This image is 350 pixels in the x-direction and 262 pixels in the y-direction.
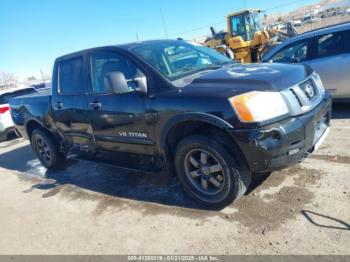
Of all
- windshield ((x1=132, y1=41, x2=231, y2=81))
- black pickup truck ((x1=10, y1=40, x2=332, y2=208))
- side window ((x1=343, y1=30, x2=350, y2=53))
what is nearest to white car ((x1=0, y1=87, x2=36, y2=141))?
black pickup truck ((x1=10, y1=40, x2=332, y2=208))

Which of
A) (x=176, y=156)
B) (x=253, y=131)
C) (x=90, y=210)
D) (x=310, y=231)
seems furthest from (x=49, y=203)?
(x=310, y=231)

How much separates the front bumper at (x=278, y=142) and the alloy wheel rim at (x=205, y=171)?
413 millimetres

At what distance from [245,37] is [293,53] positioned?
31.7 feet

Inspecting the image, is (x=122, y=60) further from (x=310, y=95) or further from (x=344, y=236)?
(x=344, y=236)

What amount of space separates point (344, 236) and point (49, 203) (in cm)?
384

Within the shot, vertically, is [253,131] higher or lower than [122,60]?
lower

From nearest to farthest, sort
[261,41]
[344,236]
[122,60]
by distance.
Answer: [344,236]
[122,60]
[261,41]

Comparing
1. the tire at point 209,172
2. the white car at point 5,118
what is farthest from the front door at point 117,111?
the white car at point 5,118

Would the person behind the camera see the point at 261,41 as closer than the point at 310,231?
No

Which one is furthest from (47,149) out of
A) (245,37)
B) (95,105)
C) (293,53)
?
(245,37)

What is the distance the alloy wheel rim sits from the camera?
3.64 meters

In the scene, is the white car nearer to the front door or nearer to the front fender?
the front door

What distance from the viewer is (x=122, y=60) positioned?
4289mm

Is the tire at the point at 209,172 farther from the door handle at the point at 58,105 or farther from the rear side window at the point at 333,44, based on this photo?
the rear side window at the point at 333,44
